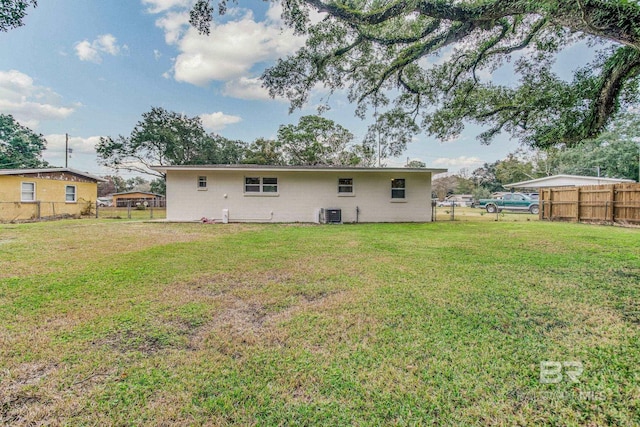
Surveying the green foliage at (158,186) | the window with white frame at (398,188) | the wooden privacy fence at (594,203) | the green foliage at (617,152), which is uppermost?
the green foliage at (617,152)

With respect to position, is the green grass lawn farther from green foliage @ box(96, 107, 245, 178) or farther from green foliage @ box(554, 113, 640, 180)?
green foliage @ box(554, 113, 640, 180)

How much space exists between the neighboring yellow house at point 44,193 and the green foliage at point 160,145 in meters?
11.1

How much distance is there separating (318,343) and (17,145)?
44.6 m

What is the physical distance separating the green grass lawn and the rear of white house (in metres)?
7.69

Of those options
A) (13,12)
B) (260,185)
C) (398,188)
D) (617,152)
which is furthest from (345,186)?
(617,152)

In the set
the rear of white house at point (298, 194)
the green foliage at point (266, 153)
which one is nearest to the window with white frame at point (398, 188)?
the rear of white house at point (298, 194)

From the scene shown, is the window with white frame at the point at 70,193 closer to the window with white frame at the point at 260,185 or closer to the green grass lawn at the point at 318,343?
the window with white frame at the point at 260,185

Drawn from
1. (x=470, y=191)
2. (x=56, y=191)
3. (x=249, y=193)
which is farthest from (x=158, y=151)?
(x=470, y=191)

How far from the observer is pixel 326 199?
12.6 metres

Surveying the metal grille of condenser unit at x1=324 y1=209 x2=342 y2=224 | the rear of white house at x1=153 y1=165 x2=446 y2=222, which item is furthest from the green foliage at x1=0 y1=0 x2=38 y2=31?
the metal grille of condenser unit at x1=324 y1=209 x2=342 y2=224

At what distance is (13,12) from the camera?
4.20 metres

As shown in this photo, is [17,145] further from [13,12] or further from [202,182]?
[13,12]

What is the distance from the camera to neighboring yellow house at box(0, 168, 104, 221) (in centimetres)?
1293

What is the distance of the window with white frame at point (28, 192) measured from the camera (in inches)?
531
